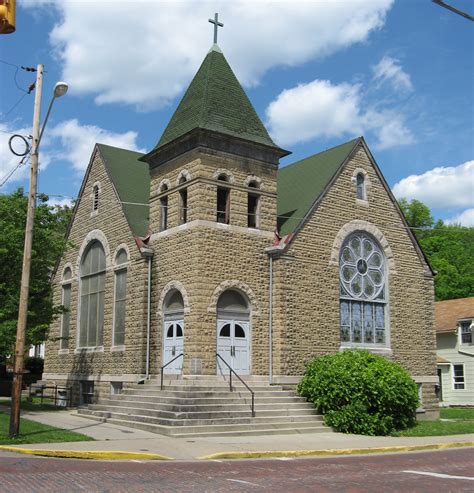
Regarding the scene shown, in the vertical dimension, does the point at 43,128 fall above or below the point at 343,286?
above

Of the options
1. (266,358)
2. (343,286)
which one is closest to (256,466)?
(266,358)

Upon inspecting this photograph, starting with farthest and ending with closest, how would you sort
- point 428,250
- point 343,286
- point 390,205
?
1. point 428,250
2. point 390,205
3. point 343,286

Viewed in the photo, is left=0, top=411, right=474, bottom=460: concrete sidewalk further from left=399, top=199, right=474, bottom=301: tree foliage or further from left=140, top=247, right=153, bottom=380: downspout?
left=399, top=199, right=474, bottom=301: tree foliage

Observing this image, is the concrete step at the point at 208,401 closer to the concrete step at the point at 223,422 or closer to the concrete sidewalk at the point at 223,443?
the concrete step at the point at 223,422

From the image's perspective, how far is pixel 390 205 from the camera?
2772 centimetres

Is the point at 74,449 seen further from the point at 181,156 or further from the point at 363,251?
the point at 363,251

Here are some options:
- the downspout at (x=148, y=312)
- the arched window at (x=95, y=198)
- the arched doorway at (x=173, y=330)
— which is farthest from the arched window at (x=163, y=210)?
the arched window at (x=95, y=198)

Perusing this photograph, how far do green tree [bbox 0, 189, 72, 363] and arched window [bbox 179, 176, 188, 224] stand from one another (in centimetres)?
463

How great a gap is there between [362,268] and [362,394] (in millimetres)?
7271

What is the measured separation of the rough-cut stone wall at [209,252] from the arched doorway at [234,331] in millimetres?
252

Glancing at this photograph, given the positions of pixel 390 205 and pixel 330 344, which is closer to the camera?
pixel 330 344

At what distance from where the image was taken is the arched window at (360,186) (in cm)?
2692

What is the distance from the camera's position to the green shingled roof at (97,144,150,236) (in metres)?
26.2

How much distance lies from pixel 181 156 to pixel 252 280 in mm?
5221
